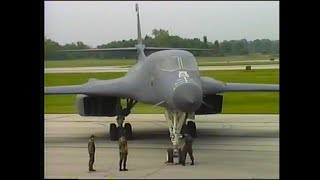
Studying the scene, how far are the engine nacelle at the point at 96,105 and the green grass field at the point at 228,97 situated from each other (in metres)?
0.92

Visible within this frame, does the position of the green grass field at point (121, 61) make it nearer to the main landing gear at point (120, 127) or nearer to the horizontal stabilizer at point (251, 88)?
the horizontal stabilizer at point (251, 88)

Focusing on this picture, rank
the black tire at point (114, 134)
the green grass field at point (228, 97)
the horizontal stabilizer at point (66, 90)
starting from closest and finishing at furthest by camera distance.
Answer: the black tire at point (114, 134) < the horizontal stabilizer at point (66, 90) < the green grass field at point (228, 97)

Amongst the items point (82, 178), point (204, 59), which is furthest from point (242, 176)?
point (204, 59)

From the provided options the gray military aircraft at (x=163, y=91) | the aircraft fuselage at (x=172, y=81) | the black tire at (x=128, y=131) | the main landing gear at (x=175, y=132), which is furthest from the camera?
the black tire at (x=128, y=131)

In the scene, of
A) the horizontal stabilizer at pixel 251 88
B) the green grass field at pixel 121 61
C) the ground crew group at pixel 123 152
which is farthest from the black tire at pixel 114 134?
the ground crew group at pixel 123 152

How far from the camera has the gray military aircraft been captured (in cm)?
1023

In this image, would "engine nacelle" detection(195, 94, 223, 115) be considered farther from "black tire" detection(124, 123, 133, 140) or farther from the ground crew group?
the ground crew group

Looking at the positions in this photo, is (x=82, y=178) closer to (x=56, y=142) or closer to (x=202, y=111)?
(x=56, y=142)

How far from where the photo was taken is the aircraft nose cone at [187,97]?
998 centimetres

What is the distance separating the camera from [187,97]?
9984 millimetres

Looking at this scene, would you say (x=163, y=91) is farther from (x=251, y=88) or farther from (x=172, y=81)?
(x=251, y=88)

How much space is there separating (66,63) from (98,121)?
553 cm

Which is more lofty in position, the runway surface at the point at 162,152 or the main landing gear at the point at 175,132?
the main landing gear at the point at 175,132
